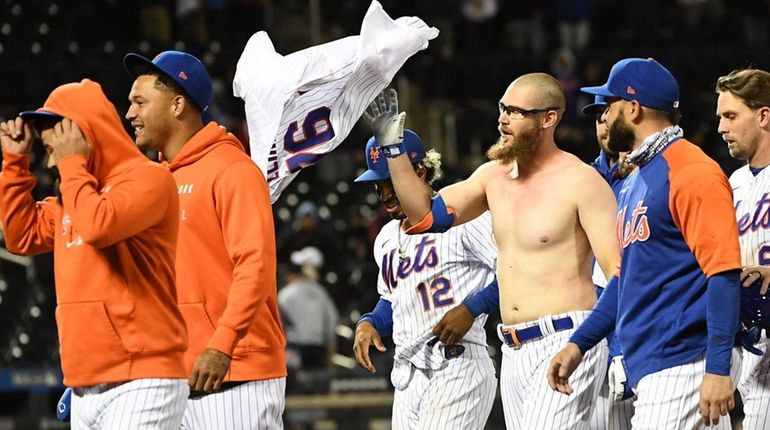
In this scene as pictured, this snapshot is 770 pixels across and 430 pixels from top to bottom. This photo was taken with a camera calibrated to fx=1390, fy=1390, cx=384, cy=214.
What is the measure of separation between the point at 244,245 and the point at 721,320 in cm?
198

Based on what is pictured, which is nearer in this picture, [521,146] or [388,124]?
[388,124]

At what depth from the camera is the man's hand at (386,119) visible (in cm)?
665

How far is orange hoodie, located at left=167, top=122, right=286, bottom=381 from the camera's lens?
5.96 meters

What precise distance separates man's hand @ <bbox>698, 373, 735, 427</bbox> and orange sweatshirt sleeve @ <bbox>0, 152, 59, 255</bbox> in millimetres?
2685

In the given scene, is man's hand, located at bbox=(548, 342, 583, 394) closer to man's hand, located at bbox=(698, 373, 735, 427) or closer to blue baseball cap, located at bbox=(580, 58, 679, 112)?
man's hand, located at bbox=(698, 373, 735, 427)

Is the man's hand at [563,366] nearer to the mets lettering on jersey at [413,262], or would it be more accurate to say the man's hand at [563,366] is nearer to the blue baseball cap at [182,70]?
the mets lettering on jersey at [413,262]

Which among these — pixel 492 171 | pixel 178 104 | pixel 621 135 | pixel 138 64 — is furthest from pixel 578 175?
pixel 138 64

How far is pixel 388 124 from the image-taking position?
6680 millimetres

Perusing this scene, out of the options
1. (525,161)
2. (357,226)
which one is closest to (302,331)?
(357,226)

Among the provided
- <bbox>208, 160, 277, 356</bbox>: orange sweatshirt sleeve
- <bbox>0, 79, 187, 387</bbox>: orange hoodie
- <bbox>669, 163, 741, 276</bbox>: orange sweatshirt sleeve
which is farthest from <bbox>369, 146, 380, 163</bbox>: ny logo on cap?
<bbox>0, 79, 187, 387</bbox>: orange hoodie

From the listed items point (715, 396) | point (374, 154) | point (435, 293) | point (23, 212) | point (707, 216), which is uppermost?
point (23, 212)

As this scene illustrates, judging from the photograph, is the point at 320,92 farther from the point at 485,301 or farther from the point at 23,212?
the point at 23,212

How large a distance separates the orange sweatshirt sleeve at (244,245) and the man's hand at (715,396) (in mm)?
1831

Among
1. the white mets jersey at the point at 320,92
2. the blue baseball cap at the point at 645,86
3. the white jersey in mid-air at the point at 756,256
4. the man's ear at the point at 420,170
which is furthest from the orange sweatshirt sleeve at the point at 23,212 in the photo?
the white jersey in mid-air at the point at 756,256
